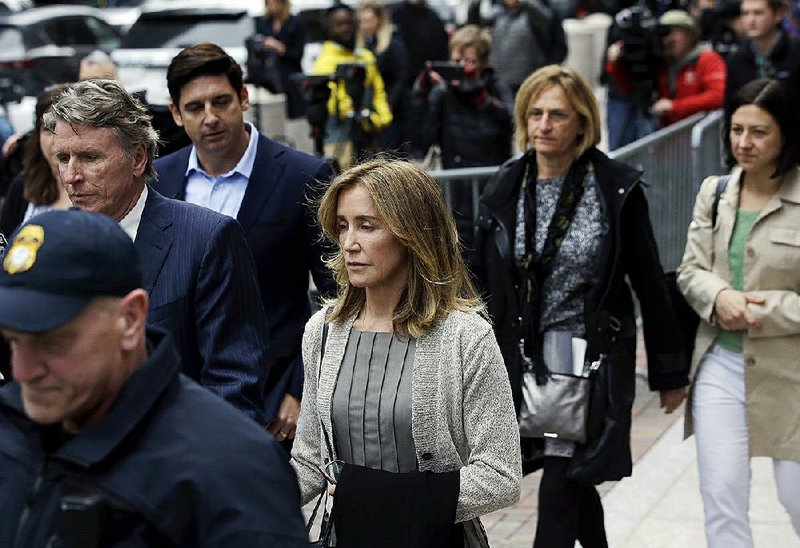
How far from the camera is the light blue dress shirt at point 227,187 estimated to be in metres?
5.18

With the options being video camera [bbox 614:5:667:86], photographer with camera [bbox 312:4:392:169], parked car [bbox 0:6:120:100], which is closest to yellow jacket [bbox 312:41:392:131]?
photographer with camera [bbox 312:4:392:169]

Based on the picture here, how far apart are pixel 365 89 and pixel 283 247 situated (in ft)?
25.2

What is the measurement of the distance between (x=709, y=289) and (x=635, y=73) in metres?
5.75

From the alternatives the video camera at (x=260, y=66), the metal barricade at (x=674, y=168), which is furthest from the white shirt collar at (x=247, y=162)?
the video camera at (x=260, y=66)

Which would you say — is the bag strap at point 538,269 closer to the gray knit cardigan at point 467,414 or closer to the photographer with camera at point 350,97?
the gray knit cardigan at point 467,414

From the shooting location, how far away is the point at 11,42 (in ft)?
65.3

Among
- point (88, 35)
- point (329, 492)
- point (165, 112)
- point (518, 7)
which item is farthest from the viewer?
point (88, 35)

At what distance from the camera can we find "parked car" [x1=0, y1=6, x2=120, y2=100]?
18.7 meters

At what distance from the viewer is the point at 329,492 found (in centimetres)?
381

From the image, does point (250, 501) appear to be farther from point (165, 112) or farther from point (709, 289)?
point (165, 112)

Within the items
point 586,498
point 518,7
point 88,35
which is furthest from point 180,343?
point 88,35

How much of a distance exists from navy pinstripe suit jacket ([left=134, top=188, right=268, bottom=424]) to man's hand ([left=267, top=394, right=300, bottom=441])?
0.77 meters

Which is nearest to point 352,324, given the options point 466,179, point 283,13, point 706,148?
point 466,179

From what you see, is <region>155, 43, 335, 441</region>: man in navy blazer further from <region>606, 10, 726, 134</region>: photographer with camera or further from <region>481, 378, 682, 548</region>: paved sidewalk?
<region>606, 10, 726, 134</region>: photographer with camera
